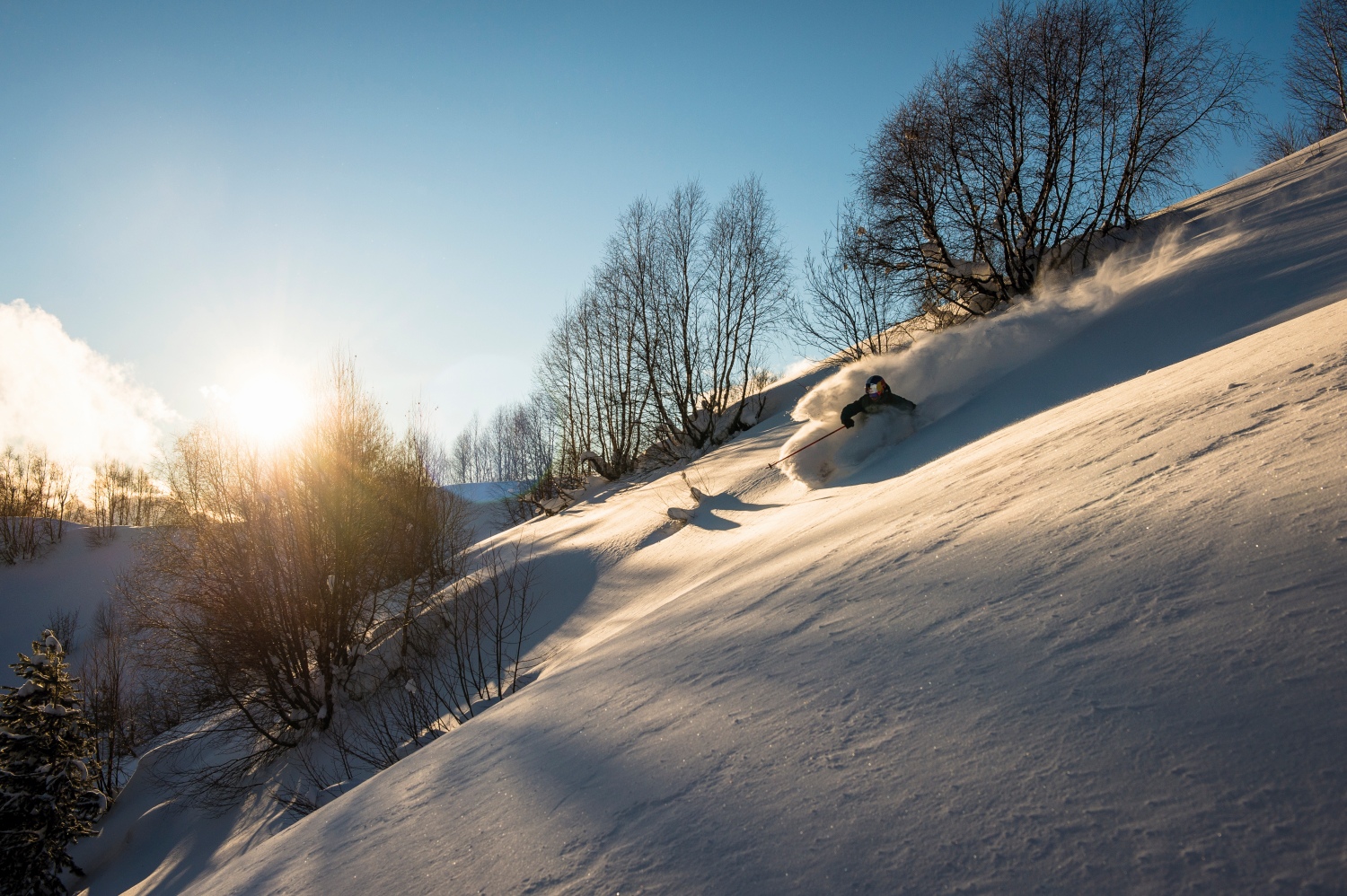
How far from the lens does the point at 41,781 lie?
946cm

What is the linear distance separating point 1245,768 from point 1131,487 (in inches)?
72.8

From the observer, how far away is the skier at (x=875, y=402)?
385 inches

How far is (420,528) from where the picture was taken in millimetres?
14484

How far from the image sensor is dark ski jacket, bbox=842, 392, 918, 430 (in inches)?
386

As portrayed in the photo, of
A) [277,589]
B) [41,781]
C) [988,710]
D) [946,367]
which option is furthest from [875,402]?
[41,781]

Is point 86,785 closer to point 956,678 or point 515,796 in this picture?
point 515,796

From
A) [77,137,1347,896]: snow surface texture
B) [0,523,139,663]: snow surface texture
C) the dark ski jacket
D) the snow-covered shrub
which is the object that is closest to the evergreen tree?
the snow-covered shrub

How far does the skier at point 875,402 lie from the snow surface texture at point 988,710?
489 centimetres

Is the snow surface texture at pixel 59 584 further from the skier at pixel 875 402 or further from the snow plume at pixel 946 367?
Answer: the skier at pixel 875 402

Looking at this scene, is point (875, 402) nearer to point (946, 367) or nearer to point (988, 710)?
point (946, 367)

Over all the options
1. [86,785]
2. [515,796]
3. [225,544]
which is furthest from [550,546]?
[515,796]

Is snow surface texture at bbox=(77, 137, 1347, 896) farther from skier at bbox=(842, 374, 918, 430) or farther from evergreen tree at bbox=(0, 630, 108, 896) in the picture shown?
evergreen tree at bbox=(0, 630, 108, 896)

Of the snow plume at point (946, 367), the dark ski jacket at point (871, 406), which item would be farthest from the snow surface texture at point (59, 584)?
the dark ski jacket at point (871, 406)

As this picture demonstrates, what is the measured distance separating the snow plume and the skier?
116 millimetres
